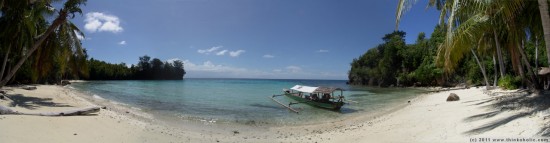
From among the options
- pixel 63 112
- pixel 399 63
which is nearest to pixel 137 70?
pixel 399 63

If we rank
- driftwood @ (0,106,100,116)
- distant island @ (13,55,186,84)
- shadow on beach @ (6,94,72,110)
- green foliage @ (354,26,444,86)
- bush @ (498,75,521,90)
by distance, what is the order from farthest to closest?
1. distant island @ (13,55,186,84)
2. green foliage @ (354,26,444,86)
3. bush @ (498,75,521,90)
4. shadow on beach @ (6,94,72,110)
5. driftwood @ (0,106,100,116)

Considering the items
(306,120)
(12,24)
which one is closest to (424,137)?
(306,120)

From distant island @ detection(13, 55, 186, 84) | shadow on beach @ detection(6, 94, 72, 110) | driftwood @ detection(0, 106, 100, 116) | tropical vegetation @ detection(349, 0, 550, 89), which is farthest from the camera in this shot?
distant island @ detection(13, 55, 186, 84)

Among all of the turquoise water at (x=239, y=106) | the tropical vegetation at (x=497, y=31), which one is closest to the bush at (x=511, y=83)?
the tropical vegetation at (x=497, y=31)

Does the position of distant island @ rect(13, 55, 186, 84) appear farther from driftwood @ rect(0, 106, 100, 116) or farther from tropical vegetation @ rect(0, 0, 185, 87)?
driftwood @ rect(0, 106, 100, 116)

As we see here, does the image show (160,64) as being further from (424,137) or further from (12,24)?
(424,137)

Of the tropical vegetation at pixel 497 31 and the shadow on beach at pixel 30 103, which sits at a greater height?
the tropical vegetation at pixel 497 31

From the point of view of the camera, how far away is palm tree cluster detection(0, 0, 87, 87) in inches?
541

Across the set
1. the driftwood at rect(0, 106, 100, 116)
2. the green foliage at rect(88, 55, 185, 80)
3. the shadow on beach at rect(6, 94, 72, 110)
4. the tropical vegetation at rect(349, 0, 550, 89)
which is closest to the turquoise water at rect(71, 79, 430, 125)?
the driftwood at rect(0, 106, 100, 116)

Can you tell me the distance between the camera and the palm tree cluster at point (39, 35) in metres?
13.8

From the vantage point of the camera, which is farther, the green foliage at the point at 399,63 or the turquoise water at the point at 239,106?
the green foliage at the point at 399,63

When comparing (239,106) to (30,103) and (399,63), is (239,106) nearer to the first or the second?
(30,103)

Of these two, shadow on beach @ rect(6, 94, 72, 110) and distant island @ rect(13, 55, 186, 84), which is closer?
shadow on beach @ rect(6, 94, 72, 110)

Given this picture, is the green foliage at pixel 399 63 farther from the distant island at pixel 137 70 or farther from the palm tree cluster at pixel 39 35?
the distant island at pixel 137 70
